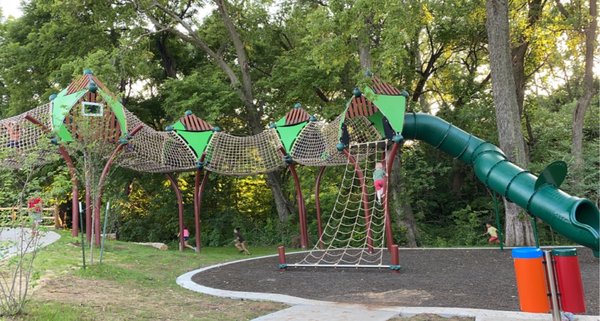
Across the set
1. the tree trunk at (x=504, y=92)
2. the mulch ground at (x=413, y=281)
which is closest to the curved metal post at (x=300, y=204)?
the mulch ground at (x=413, y=281)

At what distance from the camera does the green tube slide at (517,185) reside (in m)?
9.38

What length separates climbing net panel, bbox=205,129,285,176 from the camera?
16188 millimetres

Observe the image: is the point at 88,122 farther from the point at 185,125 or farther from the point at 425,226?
the point at 425,226

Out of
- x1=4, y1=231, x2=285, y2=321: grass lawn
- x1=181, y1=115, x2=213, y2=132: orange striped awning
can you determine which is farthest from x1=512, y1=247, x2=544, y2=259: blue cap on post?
x1=181, y1=115, x2=213, y2=132: orange striped awning

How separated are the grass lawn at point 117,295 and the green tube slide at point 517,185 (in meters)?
6.14

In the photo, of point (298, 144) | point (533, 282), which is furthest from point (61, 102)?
point (533, 282)

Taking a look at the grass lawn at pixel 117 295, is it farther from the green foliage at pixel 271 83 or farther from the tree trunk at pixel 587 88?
the tree trunk at pixel 587 88

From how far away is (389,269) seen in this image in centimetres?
1030

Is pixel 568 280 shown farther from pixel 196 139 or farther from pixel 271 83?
pixel 271 83

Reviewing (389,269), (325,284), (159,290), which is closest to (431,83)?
(389,269)

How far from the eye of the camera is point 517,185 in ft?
35.5

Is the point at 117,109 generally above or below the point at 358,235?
above

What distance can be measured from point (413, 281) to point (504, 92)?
803cm

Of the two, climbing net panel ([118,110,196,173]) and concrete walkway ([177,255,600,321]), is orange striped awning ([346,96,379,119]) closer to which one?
climbing net panel ([118,110,196,173])
